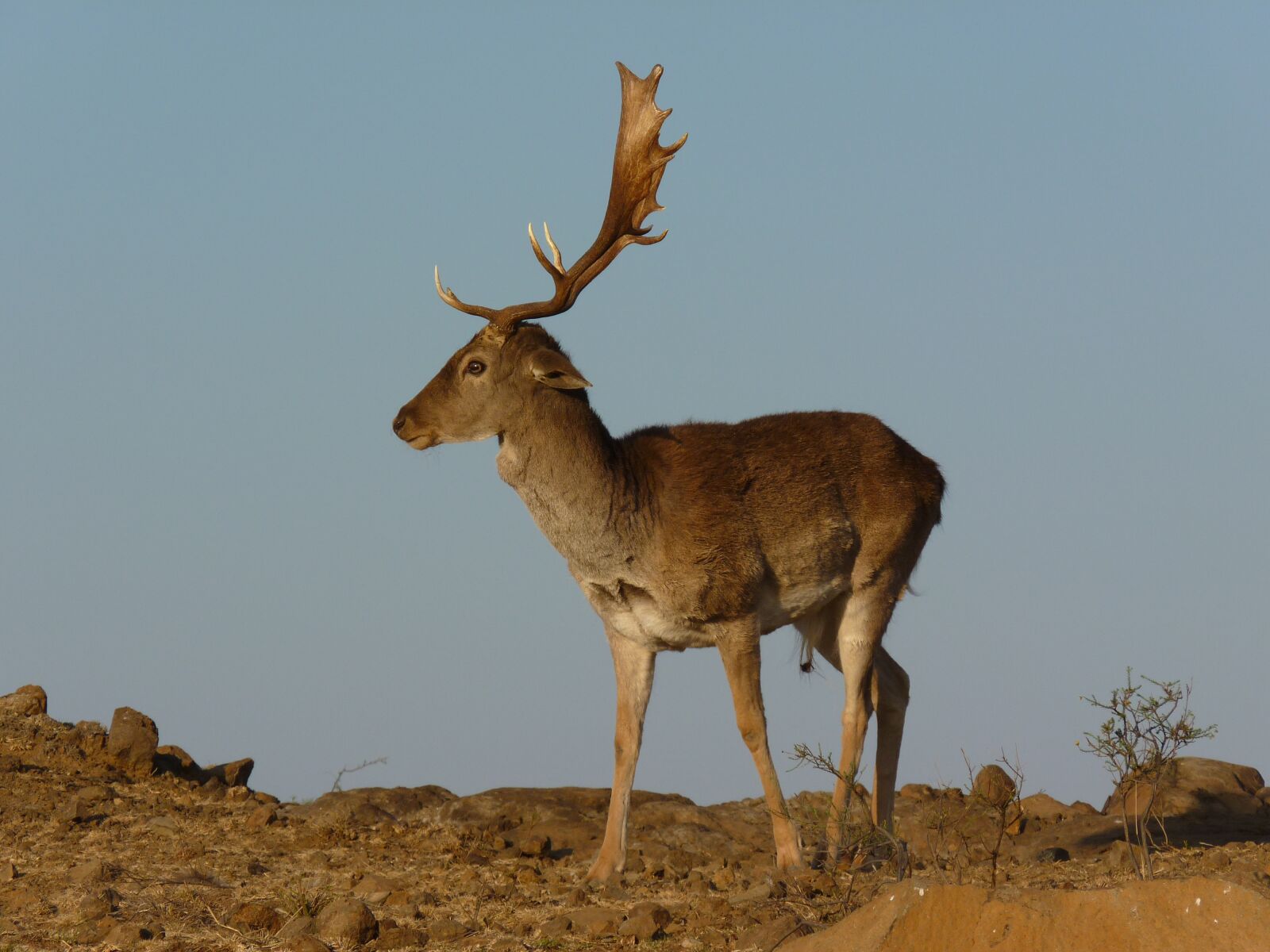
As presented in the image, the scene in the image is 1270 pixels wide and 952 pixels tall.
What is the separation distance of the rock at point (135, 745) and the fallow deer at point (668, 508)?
14.4ft

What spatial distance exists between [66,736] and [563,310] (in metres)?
6.29

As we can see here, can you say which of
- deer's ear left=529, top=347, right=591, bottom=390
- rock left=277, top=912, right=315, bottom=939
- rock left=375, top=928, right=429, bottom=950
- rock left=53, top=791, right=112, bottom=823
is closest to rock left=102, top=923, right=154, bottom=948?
rock left=277, top=912, right=315, bottom=939

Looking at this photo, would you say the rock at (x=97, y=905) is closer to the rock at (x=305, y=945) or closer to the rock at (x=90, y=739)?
the rock at (x=305, y=945)

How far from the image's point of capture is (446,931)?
28.0 ft

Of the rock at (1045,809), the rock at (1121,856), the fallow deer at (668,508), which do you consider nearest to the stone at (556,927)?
the fallow deer at (668,508)

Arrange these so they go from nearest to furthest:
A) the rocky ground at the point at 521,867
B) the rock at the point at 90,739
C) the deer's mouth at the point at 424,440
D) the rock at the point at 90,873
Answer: the rocky ground at the point at 521,867 → the rock at the point at 90,873 → the deer's mouth at the point at 424,440 → the rock at the point at 90,739

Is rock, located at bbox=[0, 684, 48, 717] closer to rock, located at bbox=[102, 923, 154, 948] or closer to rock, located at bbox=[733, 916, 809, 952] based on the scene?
rock, located at bbox=[102, 923, 154, 948]

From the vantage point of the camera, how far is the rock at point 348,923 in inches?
330

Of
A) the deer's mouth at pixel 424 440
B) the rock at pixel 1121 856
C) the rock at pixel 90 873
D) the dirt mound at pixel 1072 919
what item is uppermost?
the deer's mouth at pixel 424 440

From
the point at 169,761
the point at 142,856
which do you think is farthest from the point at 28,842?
the point at 169,761

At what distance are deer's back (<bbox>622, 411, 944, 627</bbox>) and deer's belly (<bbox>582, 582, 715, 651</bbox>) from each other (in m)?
0.21

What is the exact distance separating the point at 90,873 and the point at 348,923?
253cm

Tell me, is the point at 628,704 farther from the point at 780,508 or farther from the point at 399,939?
the point at 399,939

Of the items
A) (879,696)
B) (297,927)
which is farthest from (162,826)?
(879,696)
